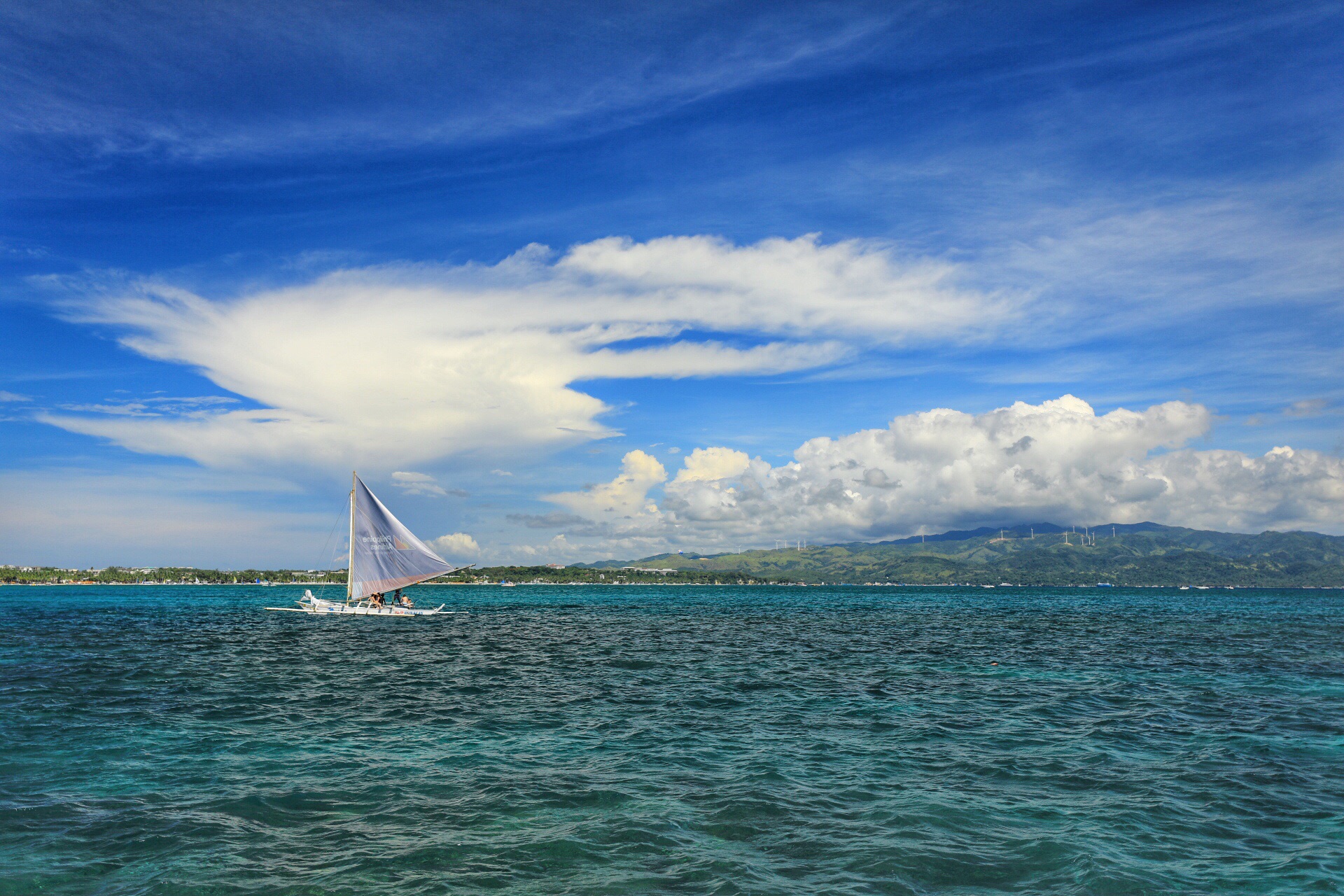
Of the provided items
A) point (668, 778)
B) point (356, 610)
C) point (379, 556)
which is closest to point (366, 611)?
point (356, 610)

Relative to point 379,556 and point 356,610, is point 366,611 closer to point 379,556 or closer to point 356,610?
point 356,610

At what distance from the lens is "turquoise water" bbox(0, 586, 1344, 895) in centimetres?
1237

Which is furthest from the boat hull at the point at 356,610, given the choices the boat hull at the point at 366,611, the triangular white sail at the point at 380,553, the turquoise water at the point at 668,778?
the turquoise water at the point at 668,778

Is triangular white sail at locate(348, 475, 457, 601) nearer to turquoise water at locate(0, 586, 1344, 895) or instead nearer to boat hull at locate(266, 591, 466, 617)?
boat hull at locate(266, 591, 466, 617)

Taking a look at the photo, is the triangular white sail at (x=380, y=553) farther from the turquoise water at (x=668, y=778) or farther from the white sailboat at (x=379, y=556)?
the turquoise water at (x=668, y=778)

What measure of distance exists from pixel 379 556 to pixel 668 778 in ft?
213

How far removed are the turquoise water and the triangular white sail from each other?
3301cm

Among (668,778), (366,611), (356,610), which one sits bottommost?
(366,611)

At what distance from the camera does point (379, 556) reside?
7506 cm

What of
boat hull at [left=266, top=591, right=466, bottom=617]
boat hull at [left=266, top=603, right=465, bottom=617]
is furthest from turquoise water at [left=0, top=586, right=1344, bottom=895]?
boat hull at [left=266, top=591, right=466, bottom=617]

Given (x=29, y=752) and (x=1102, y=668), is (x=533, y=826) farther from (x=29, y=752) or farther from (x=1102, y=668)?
(x=1102, y=668)

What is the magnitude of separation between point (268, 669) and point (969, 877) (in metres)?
37.7

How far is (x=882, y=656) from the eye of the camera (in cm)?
4584

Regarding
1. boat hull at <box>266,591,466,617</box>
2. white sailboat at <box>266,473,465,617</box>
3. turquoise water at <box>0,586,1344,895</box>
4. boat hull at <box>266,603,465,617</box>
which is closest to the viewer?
turquoise water at <box>0,586,1344,895</box>
